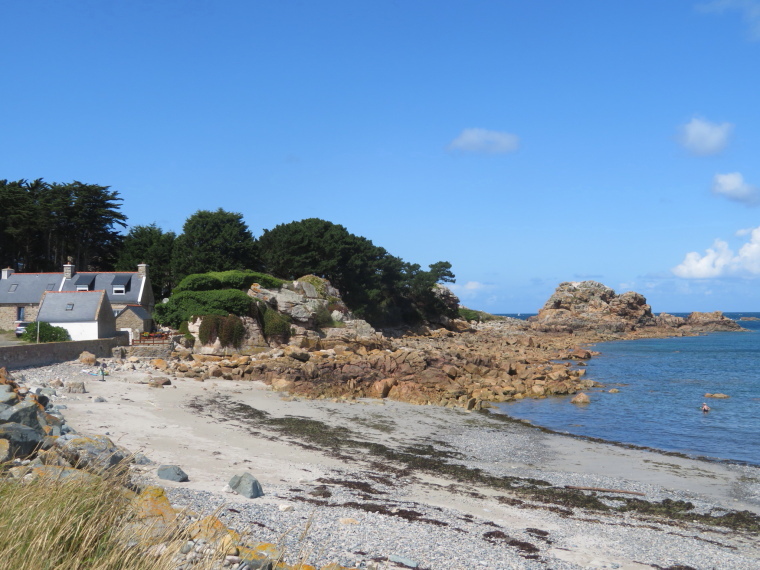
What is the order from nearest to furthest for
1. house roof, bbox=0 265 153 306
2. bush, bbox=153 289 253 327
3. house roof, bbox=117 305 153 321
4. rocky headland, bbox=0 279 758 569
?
rocky headland, bbox=0 279 758 569
bush, bbox=153 289 253 327
house roof, bbox=117 305 153 321
house roof, bbox=0 265 153 306

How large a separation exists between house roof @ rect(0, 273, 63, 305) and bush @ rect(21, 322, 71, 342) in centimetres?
981

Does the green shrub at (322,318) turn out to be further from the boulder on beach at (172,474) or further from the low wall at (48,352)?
the boulder on beach at (172,474)

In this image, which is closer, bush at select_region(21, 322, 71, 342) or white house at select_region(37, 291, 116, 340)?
bush at select_region(21, 322, 71, 342)

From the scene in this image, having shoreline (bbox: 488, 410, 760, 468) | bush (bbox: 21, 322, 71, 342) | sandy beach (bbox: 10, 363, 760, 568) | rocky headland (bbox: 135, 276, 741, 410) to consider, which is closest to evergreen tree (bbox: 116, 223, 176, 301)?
rocky headland (bbox: 135, 276, 741, 410)

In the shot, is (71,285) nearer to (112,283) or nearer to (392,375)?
(112,283)

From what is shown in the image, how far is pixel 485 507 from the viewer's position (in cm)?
1084

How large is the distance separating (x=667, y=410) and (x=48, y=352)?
85.0ft

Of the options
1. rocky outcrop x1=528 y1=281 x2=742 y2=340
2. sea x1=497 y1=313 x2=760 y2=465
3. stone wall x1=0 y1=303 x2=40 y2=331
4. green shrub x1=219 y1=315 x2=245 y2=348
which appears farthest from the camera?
rocky outcrop x1=528 y1=281 x2=742 y2=340

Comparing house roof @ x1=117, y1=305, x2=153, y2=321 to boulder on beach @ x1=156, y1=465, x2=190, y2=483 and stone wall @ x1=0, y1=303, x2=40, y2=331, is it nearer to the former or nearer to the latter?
stone wall @ x1=0, y1=303, x2=40, y2=331

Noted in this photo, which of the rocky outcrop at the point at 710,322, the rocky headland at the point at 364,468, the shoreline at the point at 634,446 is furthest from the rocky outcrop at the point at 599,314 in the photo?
the shoreline at the point at 634,446

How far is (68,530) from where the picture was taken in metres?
4.62

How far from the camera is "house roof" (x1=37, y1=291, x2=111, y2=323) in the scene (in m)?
32.2

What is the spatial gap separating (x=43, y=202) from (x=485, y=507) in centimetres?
5497

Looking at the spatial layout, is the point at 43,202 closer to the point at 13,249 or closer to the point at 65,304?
the point at 13,249
